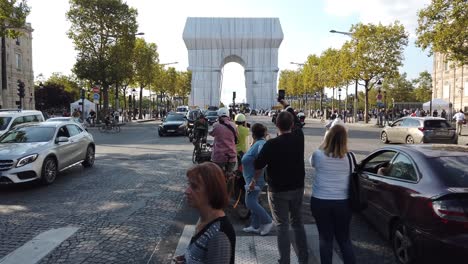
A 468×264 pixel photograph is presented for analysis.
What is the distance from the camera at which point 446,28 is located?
864 inches

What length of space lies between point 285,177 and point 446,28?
20.8 m

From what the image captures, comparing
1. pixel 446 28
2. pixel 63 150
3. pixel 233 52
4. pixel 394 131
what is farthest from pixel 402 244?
pixel 233 52

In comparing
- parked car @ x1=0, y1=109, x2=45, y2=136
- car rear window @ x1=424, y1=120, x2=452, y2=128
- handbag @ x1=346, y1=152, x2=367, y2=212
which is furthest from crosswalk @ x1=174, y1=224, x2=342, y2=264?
car rear window @ x1=424, y1=120, x2=452, y2=128

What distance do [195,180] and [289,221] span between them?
98.0 inches

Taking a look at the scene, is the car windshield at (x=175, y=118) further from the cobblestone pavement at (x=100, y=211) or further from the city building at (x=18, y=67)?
the city building at (x=18, y=67)

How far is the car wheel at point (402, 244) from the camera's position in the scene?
4684 millimetres

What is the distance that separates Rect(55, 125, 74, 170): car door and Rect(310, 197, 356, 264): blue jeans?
26.3 feet

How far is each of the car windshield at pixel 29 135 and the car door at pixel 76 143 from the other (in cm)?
77

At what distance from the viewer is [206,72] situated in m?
92.9

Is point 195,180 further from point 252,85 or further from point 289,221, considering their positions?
point 252,85

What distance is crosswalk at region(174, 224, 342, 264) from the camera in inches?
204

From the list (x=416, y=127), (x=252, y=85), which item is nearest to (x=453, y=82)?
(x=252, y=85)

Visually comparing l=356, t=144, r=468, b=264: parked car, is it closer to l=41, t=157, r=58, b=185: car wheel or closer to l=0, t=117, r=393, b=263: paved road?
l=0, t=117, r=393, b=263: paved road

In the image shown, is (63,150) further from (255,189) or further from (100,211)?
(255,189)
